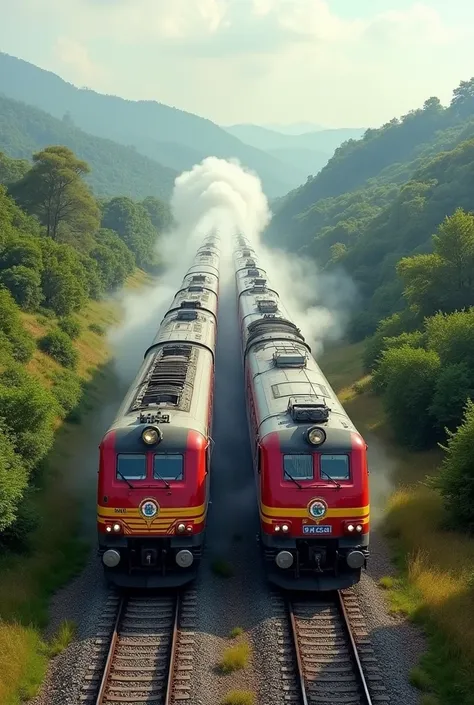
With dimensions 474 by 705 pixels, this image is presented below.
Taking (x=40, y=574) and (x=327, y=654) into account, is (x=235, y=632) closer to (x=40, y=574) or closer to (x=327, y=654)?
(x=327, y=654)

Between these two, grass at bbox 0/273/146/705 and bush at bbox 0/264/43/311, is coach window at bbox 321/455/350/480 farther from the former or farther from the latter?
bush at bbox 0/264/43/311

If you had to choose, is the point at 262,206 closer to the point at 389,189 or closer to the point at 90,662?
the point at 389,189

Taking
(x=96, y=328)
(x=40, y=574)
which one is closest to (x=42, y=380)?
(x=96, y=328)

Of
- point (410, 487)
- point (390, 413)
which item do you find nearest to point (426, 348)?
point (390, 413)

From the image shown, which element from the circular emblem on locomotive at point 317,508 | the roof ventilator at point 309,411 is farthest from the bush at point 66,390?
the circular emblem on locomotive at point 317,508

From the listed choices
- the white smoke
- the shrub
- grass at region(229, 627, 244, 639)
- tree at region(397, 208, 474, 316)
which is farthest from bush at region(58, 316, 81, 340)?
grass at region(229, 627, 244, 639)
